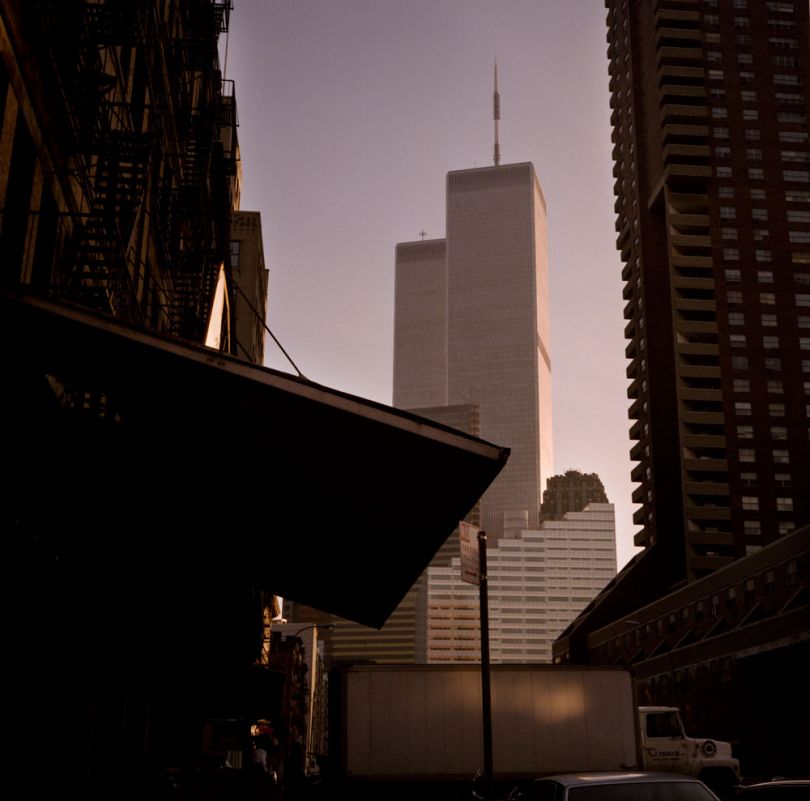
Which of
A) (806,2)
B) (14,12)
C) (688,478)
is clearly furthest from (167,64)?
(806,2)

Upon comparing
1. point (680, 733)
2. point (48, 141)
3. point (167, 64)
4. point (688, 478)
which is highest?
point (688, 478)

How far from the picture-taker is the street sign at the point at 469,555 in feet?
65.7

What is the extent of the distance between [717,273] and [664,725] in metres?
104

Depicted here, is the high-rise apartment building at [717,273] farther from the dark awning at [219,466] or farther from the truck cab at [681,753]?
the dark awning at [219,466]

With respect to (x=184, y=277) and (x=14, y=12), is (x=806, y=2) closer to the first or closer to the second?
(x=184, y=277)

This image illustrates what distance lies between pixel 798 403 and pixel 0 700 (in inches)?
4735

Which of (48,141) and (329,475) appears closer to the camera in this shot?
(329,475)

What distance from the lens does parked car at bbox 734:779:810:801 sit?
10461 mm

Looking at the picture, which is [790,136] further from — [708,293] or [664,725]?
[664,725]

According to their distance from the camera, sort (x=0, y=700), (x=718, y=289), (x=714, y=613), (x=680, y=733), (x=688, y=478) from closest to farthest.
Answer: (x=0, y=700)
(x=680, y=733)
(x=714, y=613)
(x=688, y=478)
(x=718, y=289)

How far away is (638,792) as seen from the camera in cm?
1164

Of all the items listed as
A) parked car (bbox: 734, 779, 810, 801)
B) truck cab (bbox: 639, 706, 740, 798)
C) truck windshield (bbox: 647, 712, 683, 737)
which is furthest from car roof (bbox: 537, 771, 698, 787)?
truck windshield (bbox: 647, 712, 683, 737)

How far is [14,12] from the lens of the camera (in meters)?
12.0

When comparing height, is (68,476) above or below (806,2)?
below
